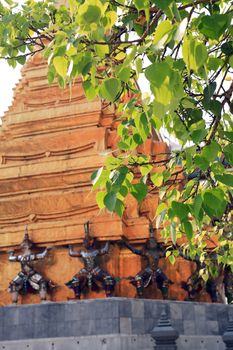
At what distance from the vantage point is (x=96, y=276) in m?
15.5

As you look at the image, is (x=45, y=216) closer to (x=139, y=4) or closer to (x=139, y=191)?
(x=139, y=191)

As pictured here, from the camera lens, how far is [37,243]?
56.2 ft

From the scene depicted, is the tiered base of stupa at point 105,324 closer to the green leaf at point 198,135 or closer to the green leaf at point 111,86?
the green leaf at point 198,135

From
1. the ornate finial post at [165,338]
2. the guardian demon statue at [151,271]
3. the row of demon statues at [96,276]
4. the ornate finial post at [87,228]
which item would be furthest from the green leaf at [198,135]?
the ornate finial post at [87,228]

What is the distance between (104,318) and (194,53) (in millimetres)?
11991

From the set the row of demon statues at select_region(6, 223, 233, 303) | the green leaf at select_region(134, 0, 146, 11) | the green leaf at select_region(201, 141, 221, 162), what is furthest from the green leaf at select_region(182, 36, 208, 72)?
the row of demon statues at select_region(6, 223, 233, 303)

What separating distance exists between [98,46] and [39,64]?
2081 centimetres

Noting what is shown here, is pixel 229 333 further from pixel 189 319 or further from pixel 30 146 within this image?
pixel 30 146

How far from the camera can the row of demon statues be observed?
15547mm

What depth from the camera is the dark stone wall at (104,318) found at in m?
13.5

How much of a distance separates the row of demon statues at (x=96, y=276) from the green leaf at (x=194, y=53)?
1340 centimetres

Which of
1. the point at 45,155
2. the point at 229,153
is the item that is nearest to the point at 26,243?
the point at 45,155

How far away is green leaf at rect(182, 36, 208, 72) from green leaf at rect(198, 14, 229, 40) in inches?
9.5

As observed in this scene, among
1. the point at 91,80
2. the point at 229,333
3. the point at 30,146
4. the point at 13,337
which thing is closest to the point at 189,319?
the point at 229,333
